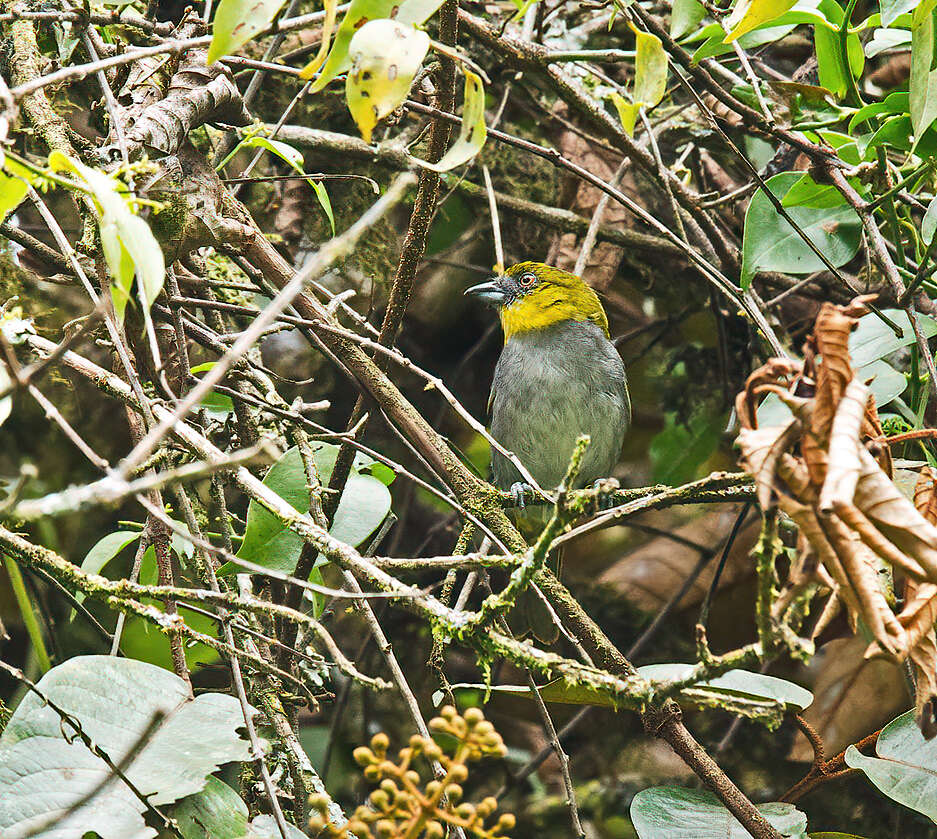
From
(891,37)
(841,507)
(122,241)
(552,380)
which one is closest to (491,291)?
(552,380)

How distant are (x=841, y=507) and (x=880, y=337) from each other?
1.35 m

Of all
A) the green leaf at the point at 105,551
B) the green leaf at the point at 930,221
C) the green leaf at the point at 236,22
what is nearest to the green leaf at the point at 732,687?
the green leaf at the point at 105,551

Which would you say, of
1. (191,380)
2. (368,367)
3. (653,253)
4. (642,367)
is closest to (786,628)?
(368,367)

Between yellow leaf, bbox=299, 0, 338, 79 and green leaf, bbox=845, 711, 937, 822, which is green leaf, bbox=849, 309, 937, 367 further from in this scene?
yellow leaf, bbox=299, 0, 338, 79

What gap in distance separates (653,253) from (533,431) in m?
0.81

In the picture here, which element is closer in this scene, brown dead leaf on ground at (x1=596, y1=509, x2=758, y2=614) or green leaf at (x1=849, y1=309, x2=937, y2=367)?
green leaf at (x1=849, y1=309, x2=937, y2=367)

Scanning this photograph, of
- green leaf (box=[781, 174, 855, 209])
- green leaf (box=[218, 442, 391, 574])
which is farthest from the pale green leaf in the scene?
green leaf (box=[781, 174, 855, 209])

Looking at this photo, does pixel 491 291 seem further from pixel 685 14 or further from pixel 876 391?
pixel 876 391

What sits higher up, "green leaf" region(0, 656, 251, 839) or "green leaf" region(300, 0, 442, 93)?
"green leaf" region(300, 0, 442, 93)

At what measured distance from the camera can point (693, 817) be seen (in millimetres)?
1914

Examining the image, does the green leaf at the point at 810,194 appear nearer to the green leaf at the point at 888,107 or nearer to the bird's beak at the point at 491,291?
the green leaf at the point at 888,107

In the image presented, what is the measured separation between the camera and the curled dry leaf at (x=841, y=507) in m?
0.99

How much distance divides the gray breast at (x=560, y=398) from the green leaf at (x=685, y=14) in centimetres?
166

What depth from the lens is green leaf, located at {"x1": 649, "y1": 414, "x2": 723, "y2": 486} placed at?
348cm
